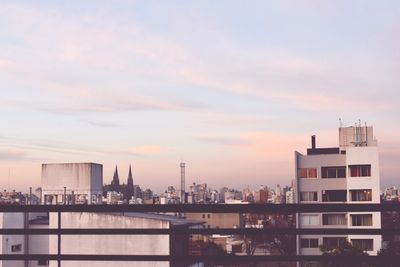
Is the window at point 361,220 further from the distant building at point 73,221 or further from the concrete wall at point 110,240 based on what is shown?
the concrete wall at point 110,240

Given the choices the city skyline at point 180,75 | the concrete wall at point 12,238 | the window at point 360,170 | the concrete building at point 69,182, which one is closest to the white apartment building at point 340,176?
the window at point 360,170

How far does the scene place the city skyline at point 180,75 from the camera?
13734mm

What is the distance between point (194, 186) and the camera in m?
71.4

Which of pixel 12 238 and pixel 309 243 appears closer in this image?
pixel 12 238

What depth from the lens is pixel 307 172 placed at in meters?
53.7

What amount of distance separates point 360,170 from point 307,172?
4692mm

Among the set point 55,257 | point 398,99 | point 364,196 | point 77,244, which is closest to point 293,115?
point 398,99

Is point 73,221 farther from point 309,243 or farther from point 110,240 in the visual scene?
point 309,243

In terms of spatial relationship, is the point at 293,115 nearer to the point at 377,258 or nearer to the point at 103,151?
the point at 103,151

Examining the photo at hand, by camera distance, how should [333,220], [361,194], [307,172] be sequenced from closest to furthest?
[333,220], [361,194], [307,172]

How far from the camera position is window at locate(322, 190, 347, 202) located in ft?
172

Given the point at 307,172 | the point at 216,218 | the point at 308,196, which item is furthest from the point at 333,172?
the point at 216,218

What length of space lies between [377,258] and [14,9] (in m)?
→ 10.2

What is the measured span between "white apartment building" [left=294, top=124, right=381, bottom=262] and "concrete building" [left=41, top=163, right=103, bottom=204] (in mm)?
19176
